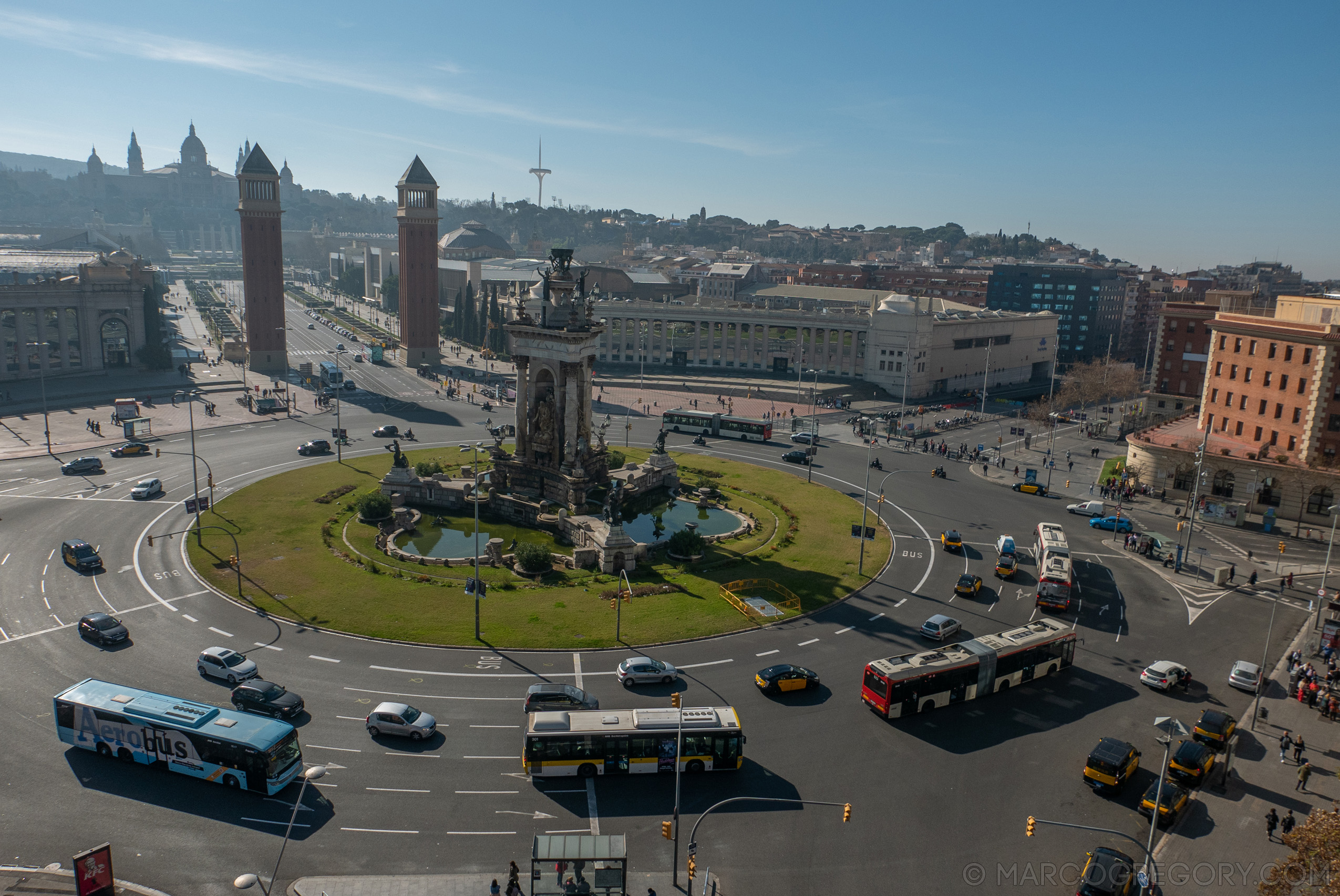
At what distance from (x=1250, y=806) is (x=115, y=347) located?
153023 millimetres

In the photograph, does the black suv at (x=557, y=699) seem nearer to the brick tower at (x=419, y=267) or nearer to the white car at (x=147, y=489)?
the white car at (x=147, y=489)

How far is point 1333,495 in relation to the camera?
6856 centimetres

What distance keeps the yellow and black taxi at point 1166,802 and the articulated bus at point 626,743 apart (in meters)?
15.4

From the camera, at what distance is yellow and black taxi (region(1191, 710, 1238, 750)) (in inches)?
1444

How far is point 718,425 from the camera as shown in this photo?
101 m

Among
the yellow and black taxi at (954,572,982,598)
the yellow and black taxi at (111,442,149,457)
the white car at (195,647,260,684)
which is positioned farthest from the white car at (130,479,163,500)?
the yellow and black taxi at (954,572,982,598)

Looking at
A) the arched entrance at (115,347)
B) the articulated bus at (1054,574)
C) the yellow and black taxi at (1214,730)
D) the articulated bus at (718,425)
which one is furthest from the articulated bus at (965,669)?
the arched entrance at (115,347)

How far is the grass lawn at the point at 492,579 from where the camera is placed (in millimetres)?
46219

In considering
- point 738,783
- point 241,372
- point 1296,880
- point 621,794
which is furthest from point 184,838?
point 241,372

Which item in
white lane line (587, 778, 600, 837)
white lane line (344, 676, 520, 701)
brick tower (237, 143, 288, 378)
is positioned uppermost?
brick tower (237, 143, 288, 378)

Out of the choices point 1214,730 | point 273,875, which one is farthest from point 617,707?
point 1214,730

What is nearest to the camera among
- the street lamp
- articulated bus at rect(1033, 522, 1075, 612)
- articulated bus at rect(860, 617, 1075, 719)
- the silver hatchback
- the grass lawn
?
the street lamp

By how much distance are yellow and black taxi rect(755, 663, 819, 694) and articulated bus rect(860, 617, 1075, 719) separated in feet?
8.56

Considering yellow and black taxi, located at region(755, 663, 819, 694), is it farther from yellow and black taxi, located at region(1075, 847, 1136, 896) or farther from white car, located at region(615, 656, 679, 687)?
yellow and black taxi, located at region(1075, 847, 1136, 896)
